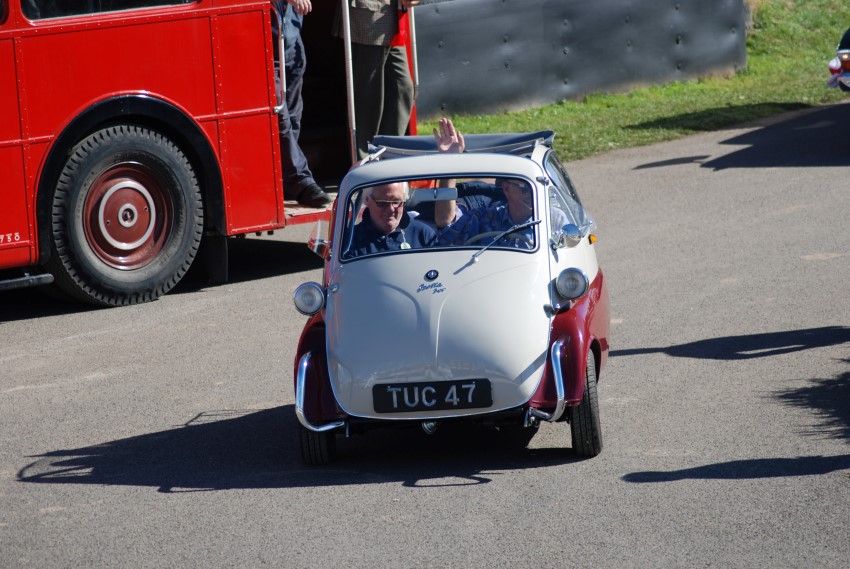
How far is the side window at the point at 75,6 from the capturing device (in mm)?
9438

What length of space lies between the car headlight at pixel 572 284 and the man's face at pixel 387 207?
3.25 ft

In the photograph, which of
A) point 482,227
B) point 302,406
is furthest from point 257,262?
point 302,406

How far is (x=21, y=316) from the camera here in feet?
32.9

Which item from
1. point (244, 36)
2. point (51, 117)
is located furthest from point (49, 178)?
point (244, 36)

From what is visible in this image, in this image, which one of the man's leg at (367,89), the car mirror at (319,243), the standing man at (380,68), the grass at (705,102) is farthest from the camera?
the grass at (705,102)

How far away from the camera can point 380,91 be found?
11.7 m

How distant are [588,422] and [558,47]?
1307 centimetres

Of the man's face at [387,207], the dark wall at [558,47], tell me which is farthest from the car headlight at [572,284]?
the dark wall at [558,47]

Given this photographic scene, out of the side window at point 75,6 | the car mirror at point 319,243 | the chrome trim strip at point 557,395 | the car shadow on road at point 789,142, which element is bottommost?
the car shadow on road at point 789,142

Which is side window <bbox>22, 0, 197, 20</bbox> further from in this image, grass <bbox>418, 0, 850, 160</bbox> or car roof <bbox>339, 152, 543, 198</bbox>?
grass <bbox>418, 0, 850, 160</bbox>

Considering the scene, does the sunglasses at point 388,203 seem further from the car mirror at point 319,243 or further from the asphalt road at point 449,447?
the asphalt road at point 449,447

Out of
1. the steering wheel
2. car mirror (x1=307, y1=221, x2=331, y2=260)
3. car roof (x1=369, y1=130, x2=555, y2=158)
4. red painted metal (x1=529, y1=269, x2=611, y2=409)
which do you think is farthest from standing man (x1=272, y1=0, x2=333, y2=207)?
red painted metal (x1=529, y1=269, x2=611, y2=409)

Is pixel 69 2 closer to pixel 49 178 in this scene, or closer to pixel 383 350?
pixel 49 178

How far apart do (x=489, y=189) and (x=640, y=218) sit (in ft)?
18.1
